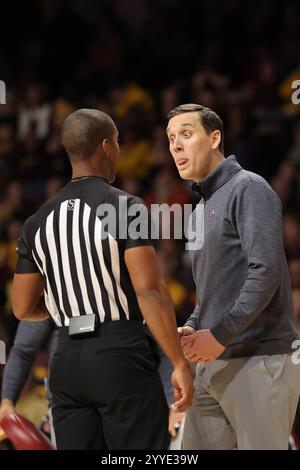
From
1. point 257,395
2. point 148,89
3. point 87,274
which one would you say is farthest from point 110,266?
point 148,89

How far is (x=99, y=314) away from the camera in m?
3.05

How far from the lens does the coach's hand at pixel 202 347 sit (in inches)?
120

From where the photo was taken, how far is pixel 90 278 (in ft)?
10.0

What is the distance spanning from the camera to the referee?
296cm

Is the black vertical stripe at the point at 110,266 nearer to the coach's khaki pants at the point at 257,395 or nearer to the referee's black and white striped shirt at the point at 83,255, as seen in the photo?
the referee's black and white striped shirt at the point at 83,255

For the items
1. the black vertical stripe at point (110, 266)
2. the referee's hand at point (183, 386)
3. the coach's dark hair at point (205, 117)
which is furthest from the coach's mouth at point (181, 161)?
the referee's hand at point (183, 386)

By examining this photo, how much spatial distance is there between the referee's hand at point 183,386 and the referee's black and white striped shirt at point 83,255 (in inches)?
9.9

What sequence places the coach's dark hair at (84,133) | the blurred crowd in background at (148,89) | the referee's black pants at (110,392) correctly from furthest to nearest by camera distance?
the blurred crowd in background at (148,89) < the coach's dark hair at (84,133) < the referee's black pants at (110,392)

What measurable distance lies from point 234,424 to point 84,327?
0.68m

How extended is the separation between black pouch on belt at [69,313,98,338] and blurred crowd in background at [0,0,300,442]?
301 centimetres

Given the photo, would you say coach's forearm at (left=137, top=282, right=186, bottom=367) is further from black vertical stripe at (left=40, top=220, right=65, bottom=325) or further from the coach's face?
the coach's face

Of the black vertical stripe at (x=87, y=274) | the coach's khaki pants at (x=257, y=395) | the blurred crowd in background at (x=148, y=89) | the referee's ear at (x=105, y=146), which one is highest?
the blurred crowd in background at (x=148, y=89)
